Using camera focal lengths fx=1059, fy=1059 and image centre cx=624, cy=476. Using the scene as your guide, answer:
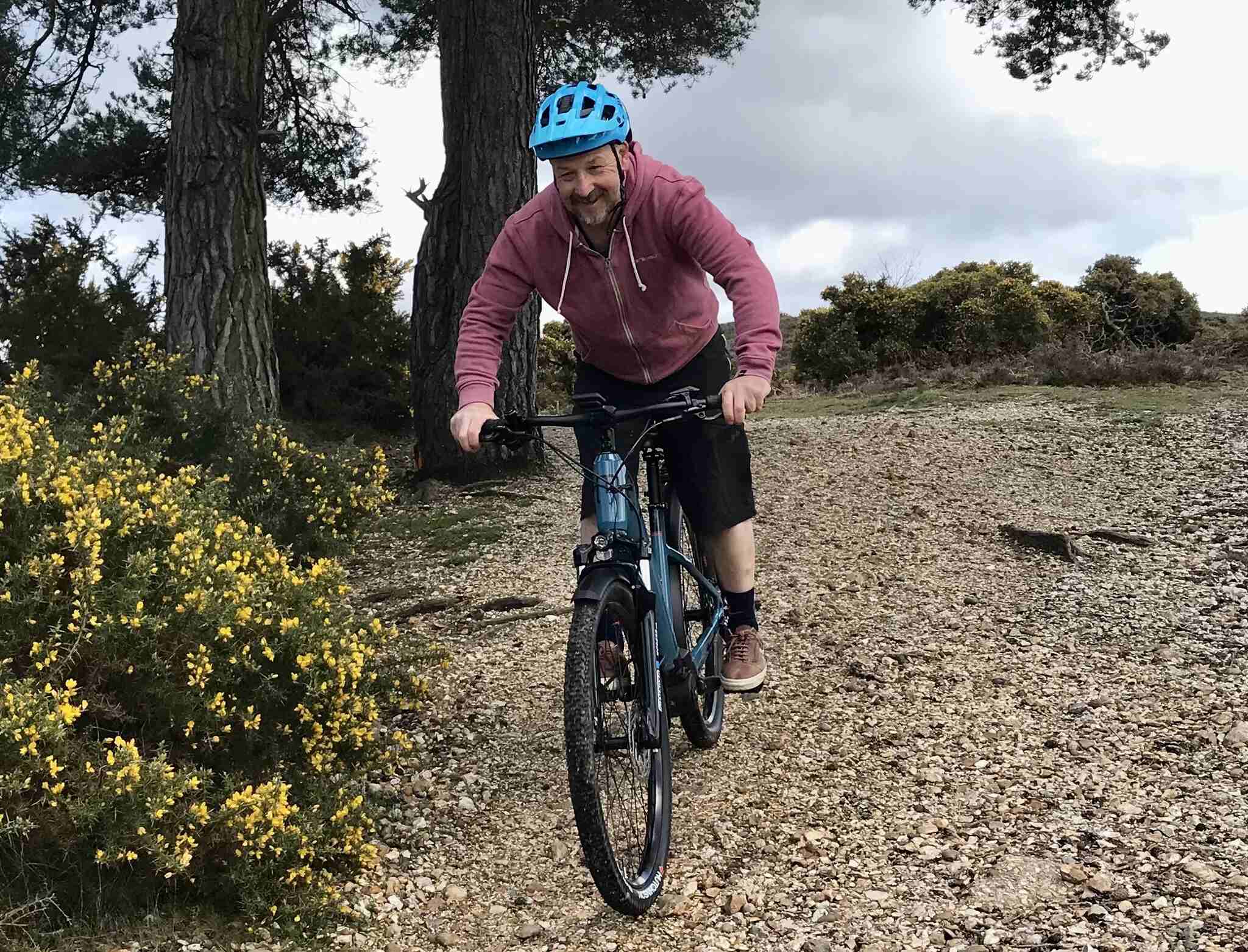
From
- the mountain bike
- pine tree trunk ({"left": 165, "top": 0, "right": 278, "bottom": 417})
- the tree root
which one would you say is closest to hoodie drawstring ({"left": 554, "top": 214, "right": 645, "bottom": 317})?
the mountain bike

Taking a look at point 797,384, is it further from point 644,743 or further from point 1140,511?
point 644,743

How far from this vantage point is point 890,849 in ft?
11.0

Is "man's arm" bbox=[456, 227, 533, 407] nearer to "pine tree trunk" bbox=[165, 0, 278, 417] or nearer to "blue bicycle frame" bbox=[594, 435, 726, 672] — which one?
"blue bicycle frame" bbox=[594, 435, 726, 672]

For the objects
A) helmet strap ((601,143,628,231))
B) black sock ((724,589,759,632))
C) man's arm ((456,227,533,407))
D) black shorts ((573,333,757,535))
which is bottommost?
black sock ((724,589,759,632))

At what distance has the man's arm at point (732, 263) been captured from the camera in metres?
3.12

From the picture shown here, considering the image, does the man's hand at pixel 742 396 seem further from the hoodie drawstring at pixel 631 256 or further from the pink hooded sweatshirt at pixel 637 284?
the hoodie drawstring at pixel 631 256

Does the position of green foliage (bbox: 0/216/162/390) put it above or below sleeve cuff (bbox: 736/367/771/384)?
above

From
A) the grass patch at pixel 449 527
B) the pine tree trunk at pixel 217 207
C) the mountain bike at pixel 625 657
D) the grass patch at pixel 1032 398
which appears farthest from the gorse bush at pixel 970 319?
the mountain bike at pixel 625 657

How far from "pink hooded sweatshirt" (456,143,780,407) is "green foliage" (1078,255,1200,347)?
13413mm

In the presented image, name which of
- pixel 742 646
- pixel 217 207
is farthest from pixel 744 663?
pixel 217 207

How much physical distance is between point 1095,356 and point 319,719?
1042 cm

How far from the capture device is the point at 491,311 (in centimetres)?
335

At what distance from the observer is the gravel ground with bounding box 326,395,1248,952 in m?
3.01

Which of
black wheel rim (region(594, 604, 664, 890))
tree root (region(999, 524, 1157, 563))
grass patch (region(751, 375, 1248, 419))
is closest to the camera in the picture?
black wheel rim (region(594, 604, 664, 890))
